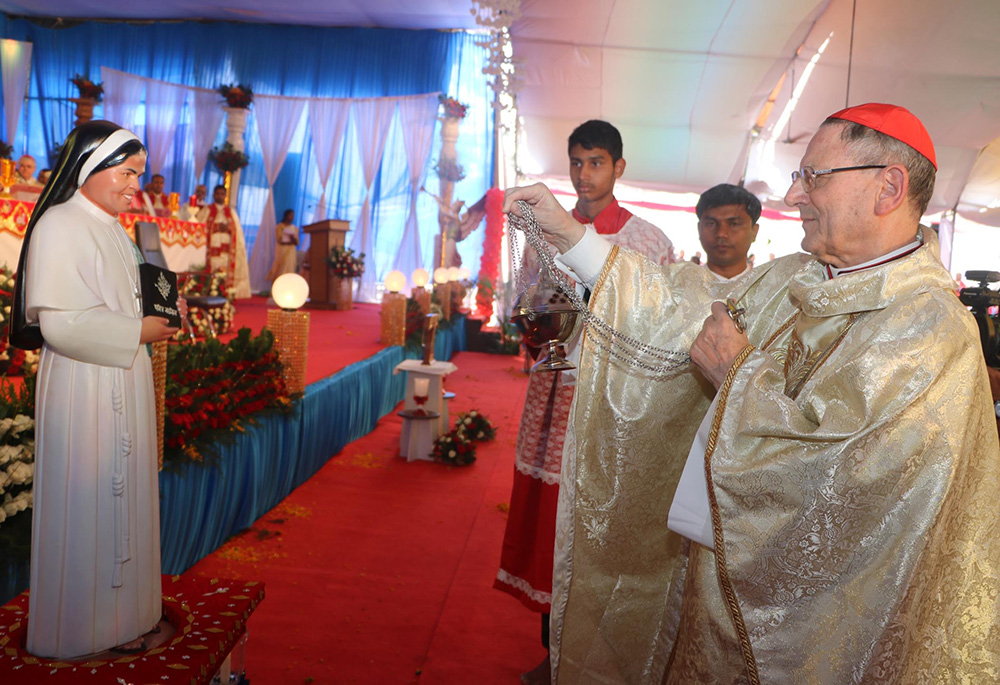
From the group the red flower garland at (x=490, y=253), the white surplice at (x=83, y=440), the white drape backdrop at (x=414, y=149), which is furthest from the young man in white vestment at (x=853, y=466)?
the white drape backdrop at (x=414, y=149)

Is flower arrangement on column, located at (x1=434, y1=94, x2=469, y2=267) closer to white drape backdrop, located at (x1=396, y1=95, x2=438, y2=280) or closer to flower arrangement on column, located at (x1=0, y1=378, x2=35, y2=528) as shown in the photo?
white drape backdrop, located at (x1=396, y1=95, x2=438, y2=280)

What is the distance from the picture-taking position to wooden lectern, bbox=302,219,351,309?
37.6 ft

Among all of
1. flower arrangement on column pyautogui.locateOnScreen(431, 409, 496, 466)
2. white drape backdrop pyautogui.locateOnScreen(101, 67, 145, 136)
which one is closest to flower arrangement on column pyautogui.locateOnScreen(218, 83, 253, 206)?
white drape backdrop pyautogui.locateOnScreen(101, 67, 145, 136)

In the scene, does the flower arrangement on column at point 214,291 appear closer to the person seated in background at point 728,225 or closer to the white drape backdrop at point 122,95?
the person seated in background at point 728,225

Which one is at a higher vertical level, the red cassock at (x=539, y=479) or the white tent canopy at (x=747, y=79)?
the white tent canopy at (x=747, y=79)

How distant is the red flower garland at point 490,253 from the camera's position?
11.8 meters

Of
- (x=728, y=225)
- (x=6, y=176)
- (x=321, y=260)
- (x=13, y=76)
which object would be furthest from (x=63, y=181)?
(x=13, y=76)

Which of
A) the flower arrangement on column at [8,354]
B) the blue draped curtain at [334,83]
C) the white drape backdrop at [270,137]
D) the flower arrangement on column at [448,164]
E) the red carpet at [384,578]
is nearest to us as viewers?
the red carpet at [384,578]

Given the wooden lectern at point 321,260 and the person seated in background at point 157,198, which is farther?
the wooden lectern at point 321,260

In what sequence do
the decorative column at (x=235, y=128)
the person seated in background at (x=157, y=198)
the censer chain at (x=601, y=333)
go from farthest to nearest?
the decorative column at (x=235, y=128), the person seated in background at (x=157, y=198), the censer chain at (x=601, y=333)

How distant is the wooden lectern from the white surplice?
995 cm

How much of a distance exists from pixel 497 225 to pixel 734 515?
1146 centimetres

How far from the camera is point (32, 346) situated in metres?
1.72

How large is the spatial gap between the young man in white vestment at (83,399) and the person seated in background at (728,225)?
1939mm
